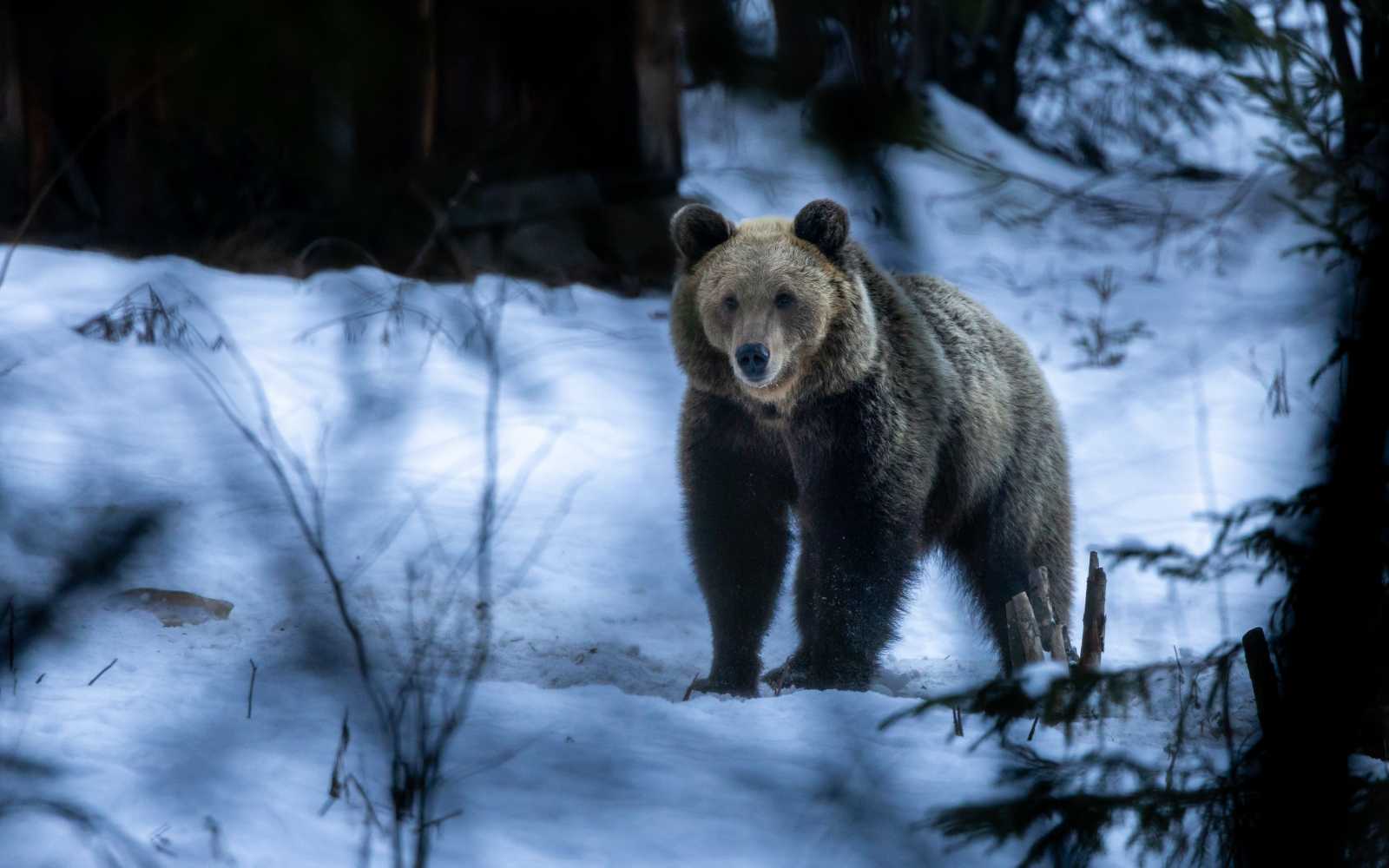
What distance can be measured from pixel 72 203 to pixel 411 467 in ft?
5.49

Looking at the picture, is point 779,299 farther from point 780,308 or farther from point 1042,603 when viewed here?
point 1042,603

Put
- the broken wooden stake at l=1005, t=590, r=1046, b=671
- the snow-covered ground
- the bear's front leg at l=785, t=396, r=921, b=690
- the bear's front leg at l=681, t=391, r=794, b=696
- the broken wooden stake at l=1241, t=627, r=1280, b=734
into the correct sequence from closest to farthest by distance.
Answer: the snow-covered ground < the broken wooden stake at l=1241, t=627, r=1280, b=734 < the broken wooden stake at l=1005, t=590, r=1046, b=671 < the bear's front leg at l=785, t=396, r=921, b=690 < the bear's front leg at l=681, t=391, r=794, b=696

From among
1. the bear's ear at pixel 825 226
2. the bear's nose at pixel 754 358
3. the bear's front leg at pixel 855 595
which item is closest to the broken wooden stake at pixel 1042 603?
the bear's front leg at pixel 855 595

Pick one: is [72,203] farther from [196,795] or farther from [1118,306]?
[1118,306]

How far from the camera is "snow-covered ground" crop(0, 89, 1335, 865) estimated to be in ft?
5.15

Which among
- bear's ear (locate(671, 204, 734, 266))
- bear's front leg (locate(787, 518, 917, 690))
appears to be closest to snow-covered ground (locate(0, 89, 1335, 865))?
bear's ear (locate(671, 204, 734, 266))

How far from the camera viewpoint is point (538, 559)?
200 inches

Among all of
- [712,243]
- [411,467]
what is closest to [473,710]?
[712,243]

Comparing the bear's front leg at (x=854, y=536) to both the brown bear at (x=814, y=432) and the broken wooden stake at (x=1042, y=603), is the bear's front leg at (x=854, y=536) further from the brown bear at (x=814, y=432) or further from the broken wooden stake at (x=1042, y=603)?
the broken wooden stake at (x=1042, y=603)

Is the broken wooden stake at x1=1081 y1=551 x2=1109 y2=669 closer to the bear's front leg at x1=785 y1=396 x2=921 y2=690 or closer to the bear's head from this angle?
the bear's front leg at x1=785 y1=396 x2=921 y2=690

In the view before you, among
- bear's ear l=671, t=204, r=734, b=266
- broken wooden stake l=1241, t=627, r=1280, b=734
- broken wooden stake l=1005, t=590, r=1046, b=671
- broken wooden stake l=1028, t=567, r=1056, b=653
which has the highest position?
bear's ear l=671, t=204, r=734, b=266

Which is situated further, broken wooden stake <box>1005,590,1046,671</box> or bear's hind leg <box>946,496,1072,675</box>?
bear's hind leg <box>946,496,1072,675</box>

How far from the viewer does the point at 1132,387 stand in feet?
4.66

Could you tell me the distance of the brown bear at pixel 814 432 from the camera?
4148 mm
